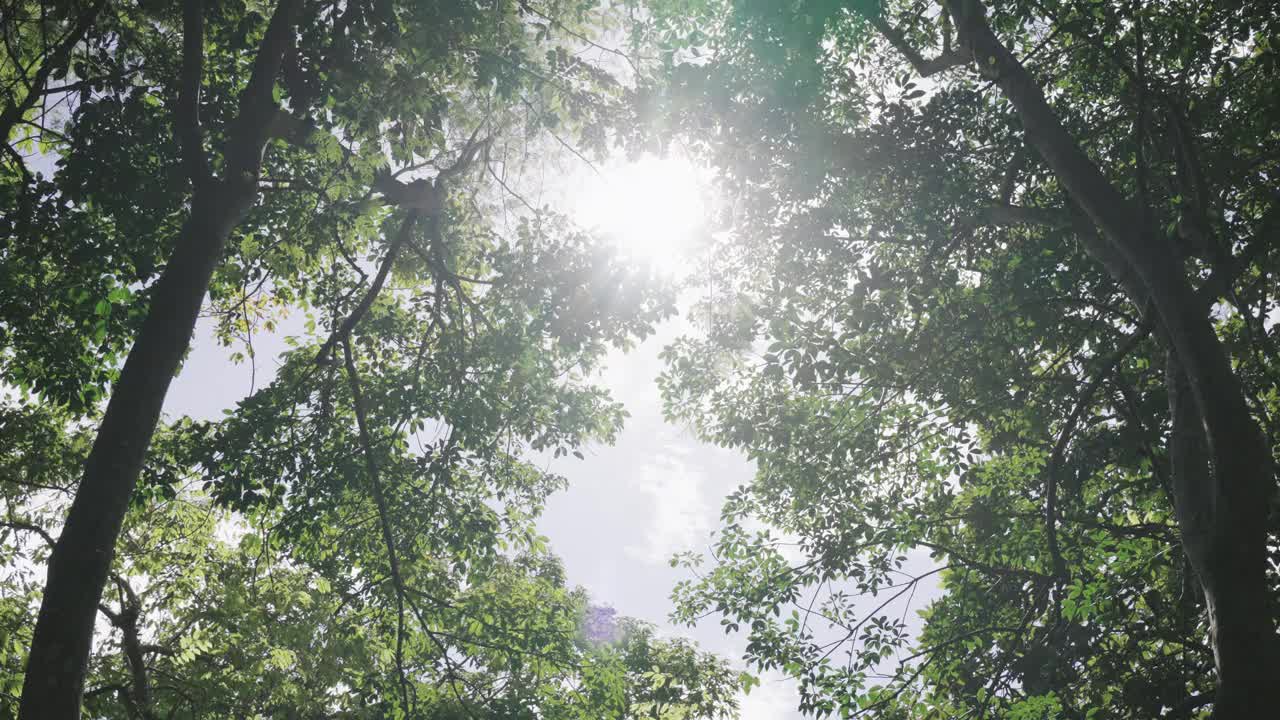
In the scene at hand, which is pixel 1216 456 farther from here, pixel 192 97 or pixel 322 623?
pixel 322 623

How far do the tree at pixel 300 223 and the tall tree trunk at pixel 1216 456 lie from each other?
4320mm

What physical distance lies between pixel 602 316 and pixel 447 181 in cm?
343

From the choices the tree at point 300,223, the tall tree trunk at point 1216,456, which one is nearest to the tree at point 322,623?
the tree at point 300,223

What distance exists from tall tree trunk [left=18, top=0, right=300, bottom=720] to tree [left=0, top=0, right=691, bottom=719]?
23 mm

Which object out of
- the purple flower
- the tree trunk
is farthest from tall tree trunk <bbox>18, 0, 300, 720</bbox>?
the purple flower

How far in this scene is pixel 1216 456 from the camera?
17.2ft

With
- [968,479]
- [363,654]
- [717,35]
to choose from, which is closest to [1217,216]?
[968,479]

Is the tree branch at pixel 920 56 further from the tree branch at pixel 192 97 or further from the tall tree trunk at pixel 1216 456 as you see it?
the tree branch at pixel 192 97

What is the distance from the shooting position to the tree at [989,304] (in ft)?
22.7

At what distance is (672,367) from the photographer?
10906 mm

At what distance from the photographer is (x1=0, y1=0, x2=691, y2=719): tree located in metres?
6.99

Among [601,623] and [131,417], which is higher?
[601,623]

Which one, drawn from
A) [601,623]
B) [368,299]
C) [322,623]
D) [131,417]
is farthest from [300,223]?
[601,623]

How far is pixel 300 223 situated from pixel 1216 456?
29.5ft
